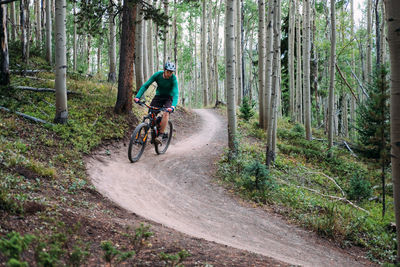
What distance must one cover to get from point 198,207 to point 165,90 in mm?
3846

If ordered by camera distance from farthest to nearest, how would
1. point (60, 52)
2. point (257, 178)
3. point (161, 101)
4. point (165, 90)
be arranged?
point (161, 101) < point (165, 90) < point (60, 52) < point (257, 178)

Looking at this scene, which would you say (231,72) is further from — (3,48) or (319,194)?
(3,48)

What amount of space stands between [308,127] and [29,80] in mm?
13976

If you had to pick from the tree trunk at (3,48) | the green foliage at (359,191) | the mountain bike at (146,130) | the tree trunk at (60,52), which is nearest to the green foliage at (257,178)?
the mountain bike at (146,130)

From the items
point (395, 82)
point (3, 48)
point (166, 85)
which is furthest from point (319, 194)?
point (3, 48)

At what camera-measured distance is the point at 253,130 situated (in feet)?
49.3

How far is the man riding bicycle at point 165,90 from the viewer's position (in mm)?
8344

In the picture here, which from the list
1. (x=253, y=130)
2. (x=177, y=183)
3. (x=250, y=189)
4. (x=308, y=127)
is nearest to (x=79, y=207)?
(x=177, y=183)

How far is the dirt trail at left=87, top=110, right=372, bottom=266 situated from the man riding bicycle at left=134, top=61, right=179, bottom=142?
1556 mm

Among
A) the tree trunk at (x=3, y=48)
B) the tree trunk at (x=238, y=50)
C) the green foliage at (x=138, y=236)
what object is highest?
the tree trunk at (x=238, y=50)

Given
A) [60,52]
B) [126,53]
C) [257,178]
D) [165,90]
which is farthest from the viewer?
[126,53]

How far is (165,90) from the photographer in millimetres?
8766

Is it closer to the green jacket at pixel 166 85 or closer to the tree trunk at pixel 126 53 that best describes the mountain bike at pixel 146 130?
the green jacket at pixel 166 85

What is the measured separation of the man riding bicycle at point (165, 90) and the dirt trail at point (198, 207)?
5.10 ft
